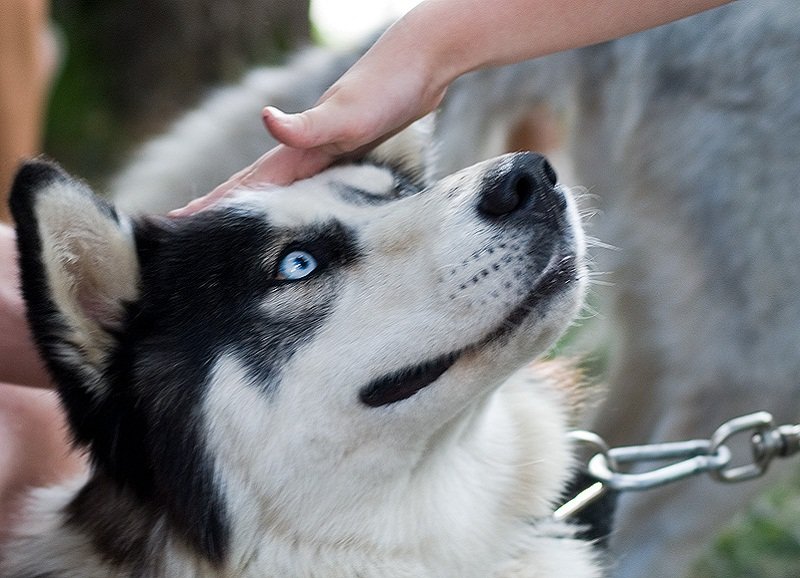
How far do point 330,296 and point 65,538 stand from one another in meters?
0.71

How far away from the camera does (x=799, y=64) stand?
3.10m

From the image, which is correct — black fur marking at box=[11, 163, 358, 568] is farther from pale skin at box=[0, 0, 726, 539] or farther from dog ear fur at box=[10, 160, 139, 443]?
pale skin at box=[0, 0, 726, 539]

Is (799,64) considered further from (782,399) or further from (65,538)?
(65,538)

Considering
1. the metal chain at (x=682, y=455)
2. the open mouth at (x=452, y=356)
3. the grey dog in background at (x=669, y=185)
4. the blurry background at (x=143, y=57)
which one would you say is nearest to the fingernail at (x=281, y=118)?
the open mouth at (x=452, y=356)

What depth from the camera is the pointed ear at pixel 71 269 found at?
5.88ft

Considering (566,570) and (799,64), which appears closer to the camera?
(566,570)

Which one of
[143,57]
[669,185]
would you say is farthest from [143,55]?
[669,185]

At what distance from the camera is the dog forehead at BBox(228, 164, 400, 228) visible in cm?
203

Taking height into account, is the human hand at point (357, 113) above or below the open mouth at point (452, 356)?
above

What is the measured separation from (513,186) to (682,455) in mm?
958

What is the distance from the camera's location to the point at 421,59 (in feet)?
6.91

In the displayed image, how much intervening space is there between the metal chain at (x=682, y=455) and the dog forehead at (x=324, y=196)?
0.69m

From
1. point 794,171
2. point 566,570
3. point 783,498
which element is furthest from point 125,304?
point 783,498

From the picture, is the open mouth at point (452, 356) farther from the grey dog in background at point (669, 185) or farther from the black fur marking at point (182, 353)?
the grey dog in background at point (669, 185)
